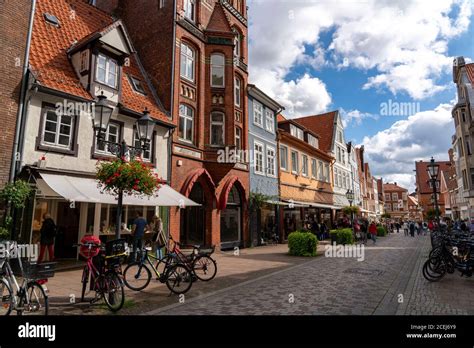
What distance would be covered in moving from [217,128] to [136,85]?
5.11 metres

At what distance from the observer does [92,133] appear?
40.5 ft

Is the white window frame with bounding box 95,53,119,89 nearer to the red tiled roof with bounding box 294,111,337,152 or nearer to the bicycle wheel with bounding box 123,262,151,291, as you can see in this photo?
the bicycle wheel with bounding box 123,262,151,291

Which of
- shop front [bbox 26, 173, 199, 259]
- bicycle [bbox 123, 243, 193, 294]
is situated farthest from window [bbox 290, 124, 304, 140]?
bicycle [bbox 123, 243, 193, 294]

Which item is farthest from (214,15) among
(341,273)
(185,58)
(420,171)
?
(420,171)

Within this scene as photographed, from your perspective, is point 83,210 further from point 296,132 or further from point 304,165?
point 296,132

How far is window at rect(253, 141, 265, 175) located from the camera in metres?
22.3

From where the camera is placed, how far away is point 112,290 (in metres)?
6.28

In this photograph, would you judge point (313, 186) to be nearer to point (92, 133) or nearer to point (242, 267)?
point (242, 267)

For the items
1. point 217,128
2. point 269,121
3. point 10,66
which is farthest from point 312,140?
point 10,66

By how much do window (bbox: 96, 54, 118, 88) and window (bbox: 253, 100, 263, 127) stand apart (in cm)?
1094

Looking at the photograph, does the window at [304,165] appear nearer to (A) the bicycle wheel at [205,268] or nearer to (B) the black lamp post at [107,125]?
(A) the bicycle wheel at [205,268]

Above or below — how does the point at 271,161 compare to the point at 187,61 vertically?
below
